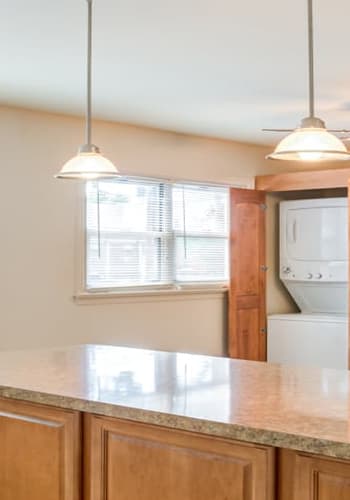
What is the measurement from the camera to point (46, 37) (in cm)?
364

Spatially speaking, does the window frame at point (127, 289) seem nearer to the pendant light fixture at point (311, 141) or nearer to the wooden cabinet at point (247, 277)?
the wooden cabinet at point (247, 277)

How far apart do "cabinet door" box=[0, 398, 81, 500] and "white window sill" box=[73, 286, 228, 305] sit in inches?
119

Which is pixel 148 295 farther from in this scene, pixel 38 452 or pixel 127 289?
pixel 38 452

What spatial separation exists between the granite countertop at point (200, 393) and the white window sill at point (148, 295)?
2.35 m

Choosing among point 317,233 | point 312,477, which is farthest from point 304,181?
point 312,477

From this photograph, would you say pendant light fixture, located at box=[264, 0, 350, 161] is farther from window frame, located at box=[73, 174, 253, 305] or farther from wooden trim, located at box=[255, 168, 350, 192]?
wooden trim, located at box=[255, 168, 350, 192]

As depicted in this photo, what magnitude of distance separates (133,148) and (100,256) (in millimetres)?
896

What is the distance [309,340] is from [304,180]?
1407 millimetres

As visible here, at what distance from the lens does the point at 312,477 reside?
1.85 meters

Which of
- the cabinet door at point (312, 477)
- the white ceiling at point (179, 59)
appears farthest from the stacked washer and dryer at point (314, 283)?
the cabinet door at point (312, 477)

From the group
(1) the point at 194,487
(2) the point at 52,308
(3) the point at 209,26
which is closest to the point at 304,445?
(1) the point at 194,487

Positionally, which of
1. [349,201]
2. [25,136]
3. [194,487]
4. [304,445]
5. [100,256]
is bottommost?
[194,487]

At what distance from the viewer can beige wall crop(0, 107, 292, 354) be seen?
5.21 m

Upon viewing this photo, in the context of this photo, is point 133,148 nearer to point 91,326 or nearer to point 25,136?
point 25,136
